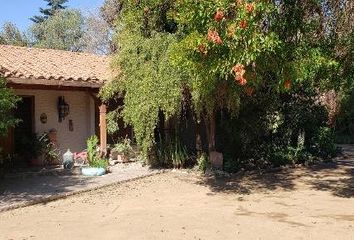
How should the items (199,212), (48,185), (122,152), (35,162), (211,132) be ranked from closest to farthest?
(199,212) → (48,185) → (35,162) → (211,132) → (122,152)

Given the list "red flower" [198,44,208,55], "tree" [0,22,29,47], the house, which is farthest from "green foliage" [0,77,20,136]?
"tree" [0,22,29,47]

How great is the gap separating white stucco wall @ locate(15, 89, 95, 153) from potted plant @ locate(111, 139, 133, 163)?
2.97 feet

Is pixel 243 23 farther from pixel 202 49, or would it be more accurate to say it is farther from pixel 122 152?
pixel 122 152

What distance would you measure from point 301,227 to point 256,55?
2631mm

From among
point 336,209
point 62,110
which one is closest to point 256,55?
point 336,209

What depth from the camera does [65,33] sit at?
41.2 meters

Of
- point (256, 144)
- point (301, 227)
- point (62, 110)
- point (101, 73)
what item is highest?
point (101, 73)

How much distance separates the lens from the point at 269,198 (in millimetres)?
9477

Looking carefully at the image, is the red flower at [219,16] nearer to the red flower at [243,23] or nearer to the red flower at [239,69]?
the red flower at [243,23]

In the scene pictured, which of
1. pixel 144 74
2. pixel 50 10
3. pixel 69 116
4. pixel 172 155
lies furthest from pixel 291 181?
pixel 50 10

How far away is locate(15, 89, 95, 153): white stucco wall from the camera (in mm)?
13156

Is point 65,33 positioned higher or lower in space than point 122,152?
higher

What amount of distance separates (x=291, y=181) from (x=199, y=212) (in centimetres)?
405

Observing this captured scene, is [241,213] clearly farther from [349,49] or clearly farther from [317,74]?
[349,49]
